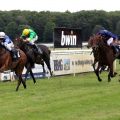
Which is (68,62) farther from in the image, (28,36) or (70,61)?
(28,36)

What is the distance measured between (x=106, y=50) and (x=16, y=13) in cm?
3573

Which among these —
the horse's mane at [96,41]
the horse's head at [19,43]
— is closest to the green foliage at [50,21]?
the horse's head at [19,43]

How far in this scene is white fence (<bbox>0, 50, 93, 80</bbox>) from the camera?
24917mm

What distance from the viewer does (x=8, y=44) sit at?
16922 mm

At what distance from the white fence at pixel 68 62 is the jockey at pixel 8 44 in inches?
247

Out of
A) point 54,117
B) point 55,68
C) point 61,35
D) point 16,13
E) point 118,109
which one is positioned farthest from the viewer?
point 16,13

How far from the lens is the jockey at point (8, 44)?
16734 mm

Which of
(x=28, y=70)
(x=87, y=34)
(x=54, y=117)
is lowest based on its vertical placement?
(x=87, y=34)

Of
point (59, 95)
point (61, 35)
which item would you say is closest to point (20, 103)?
point (59, 95)

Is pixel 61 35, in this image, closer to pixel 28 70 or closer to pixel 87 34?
pixel 28 70

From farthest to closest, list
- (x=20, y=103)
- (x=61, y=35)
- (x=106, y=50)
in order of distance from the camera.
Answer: (x=61, y=35)
(x=106, y=50)
(x=20, y=103)

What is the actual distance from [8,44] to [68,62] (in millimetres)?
9597

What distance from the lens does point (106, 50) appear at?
19.9 m

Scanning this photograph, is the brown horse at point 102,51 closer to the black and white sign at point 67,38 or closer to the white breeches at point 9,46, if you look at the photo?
the white breeches at point 9,46
